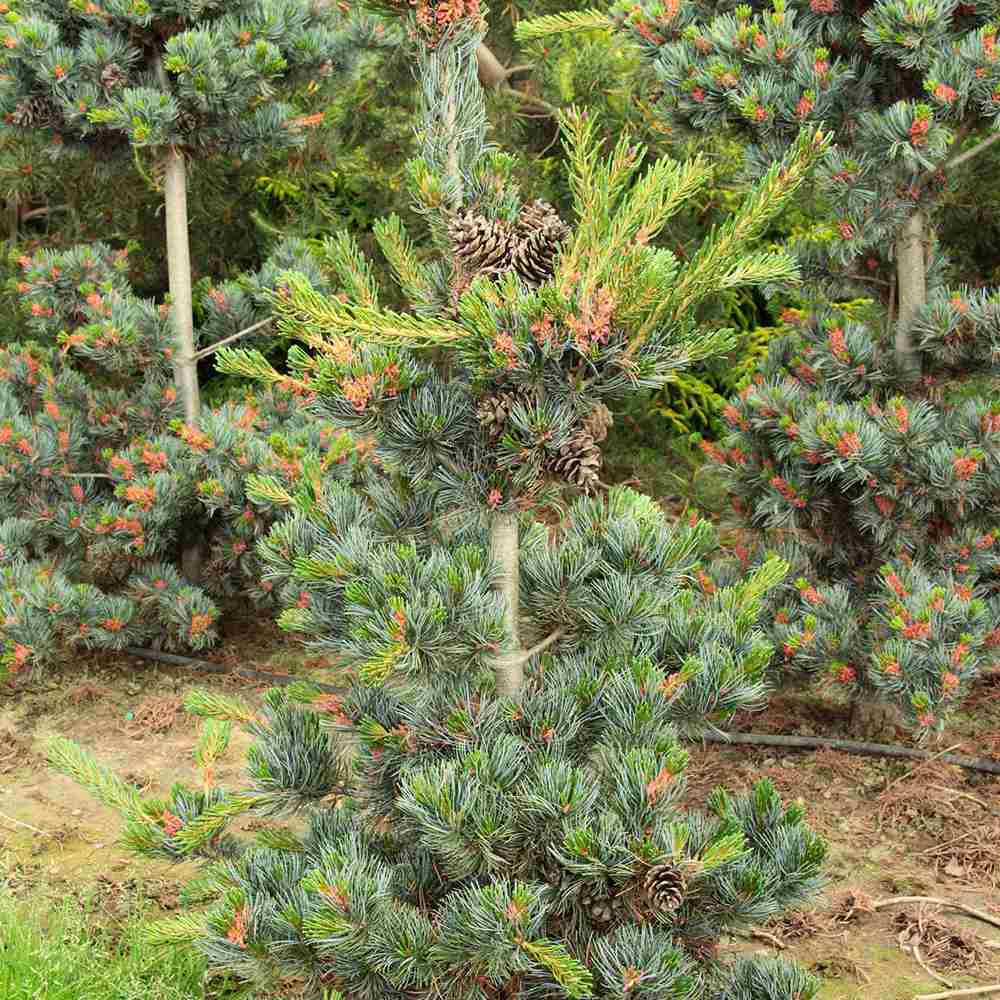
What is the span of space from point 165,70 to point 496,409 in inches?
120

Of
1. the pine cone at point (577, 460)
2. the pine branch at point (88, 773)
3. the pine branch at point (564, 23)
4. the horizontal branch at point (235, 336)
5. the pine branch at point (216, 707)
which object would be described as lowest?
the pine branch at point (88, 773)

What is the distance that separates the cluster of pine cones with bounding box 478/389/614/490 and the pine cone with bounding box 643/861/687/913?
75cm

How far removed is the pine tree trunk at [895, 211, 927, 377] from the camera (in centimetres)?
411

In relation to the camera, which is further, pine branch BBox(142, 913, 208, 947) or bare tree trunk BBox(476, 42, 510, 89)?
bare tree trunk BBox(476, 42, 510, 89)

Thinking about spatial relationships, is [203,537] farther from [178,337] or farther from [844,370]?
[844,370]

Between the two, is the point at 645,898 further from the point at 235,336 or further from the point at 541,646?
the point at 235,336

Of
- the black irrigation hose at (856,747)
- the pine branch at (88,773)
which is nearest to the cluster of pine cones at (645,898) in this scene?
the pine branch at (88,773)

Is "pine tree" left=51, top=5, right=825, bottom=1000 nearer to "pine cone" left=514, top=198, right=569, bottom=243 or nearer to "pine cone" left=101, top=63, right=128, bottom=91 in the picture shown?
"pine cone" left=514, top=198, right=569, bottom=243

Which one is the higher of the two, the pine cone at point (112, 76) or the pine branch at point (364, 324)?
the pine cone at point (112, 76)

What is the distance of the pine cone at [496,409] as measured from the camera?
232 cm

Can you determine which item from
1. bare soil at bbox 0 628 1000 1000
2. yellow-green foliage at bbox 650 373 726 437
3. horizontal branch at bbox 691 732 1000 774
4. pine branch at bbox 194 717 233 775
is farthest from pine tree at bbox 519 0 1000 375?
yellow-green foliage at bbox 650 373 726 437

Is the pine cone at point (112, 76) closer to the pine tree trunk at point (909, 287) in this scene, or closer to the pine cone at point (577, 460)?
the pine tree trunk at point (909, 287)

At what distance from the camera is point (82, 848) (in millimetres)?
3822

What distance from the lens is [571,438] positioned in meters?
2.34
